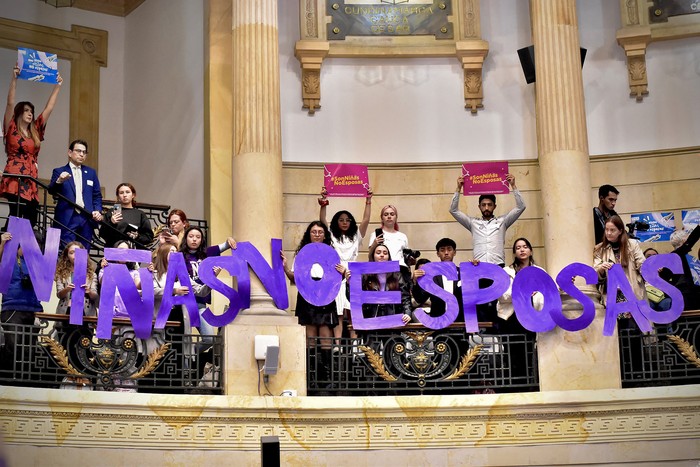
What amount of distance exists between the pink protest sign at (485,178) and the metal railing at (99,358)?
4.02m

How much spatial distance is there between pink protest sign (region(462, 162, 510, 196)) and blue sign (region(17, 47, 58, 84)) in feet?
17.7

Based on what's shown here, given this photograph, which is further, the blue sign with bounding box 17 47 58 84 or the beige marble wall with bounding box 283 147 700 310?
the beige marble wall with bounding box 283 147 700 310

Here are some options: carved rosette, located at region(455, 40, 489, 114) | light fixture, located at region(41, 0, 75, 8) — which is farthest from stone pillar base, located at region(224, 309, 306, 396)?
light fixture, located at region(41, 0, 75, 8)

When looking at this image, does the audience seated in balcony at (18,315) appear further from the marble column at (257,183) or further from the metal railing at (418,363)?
the metal railing at (418,363)

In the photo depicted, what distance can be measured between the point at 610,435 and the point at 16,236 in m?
7.15

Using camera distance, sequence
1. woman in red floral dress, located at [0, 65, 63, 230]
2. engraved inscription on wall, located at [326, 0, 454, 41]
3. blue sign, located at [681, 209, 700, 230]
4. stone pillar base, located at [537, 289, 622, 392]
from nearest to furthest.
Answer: stone pillar base, located at [537, 289, 622, 392] → woman in red floral dress, located at [0, 65, 63, 230] → blue sign, located at [681, 209, 700, 230] → engraved inscription on wall, located at [326, 0, 454, 41]

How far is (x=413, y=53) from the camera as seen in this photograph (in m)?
18.6

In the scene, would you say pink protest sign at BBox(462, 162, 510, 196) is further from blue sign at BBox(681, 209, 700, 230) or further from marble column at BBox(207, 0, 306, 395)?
blue sign at BBox(681, 209, 700, 230)

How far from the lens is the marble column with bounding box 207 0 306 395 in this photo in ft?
46.5

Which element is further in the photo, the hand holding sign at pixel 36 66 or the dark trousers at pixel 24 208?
the hand holding sign at pixel 36 66

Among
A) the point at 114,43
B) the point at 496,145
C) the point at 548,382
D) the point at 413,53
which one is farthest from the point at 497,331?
the point at 114,43

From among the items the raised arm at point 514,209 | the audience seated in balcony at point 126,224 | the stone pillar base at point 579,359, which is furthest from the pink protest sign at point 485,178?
the audience seated in balcony at point 126,224

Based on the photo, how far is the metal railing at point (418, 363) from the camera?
1427 centimetres

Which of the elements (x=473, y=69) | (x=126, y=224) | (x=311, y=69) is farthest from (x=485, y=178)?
(x=126, y=224)
